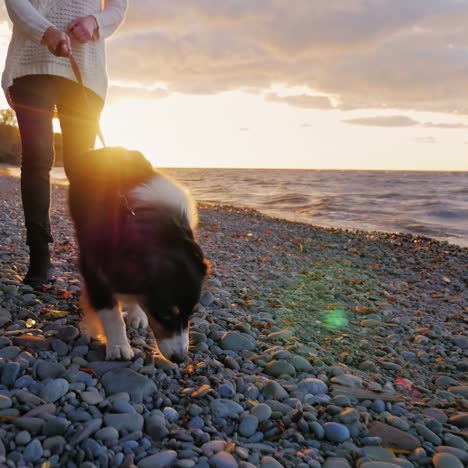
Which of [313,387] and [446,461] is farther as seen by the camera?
[313,387]

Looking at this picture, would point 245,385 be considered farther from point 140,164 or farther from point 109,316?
point 140,164

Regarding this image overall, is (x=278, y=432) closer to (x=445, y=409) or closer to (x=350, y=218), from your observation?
(x=445, y=409)

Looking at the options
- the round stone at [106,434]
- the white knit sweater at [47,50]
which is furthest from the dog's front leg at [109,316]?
the white knit sweater at [47,50]

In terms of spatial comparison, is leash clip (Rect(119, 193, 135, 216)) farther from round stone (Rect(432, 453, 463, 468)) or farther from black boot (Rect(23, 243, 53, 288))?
round stone (Rect(432, 453, 463, 468))

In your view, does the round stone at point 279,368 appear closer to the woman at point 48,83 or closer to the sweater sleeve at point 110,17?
the woman at point 48,83

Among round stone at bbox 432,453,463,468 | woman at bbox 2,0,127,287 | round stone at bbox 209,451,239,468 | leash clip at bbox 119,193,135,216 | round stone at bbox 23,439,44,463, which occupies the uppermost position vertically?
woman at bbox 2,0,127,287

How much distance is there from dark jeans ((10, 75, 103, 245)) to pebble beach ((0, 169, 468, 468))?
696 mm

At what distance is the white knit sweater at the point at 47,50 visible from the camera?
132 inches

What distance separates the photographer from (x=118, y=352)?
2873 millimetres

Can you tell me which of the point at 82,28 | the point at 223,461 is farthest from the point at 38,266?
the point at 223,461

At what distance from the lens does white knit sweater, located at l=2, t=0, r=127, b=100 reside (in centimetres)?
335

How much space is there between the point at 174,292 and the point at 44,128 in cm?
184

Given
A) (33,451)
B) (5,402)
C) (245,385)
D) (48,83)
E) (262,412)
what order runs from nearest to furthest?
(33,451), (5,402), (262,412), (245,385), (48,83)

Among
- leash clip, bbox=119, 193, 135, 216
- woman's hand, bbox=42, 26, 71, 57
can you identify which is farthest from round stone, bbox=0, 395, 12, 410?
woman's hand, bbox=42, 26, 71, 57
